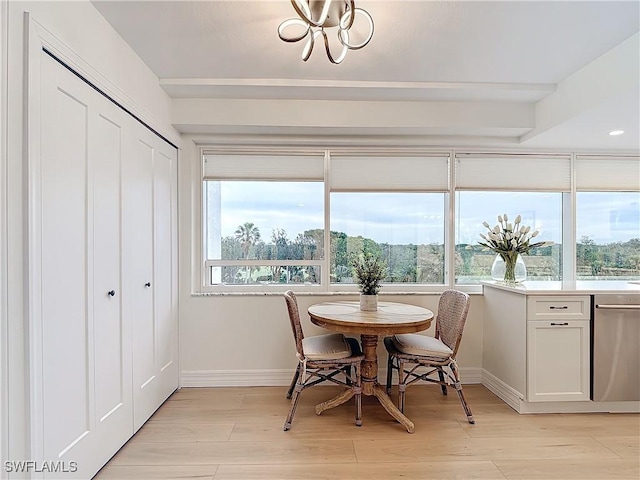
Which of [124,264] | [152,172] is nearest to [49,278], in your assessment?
[124,264]

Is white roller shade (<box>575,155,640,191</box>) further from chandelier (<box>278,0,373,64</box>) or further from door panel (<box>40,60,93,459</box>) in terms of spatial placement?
door panel (<box>40,60,93,459</box>)

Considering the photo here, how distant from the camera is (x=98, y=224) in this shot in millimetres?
1897

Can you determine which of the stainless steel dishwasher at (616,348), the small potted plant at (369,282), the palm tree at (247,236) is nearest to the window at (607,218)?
the stainless steel dishwasher at (616,348)

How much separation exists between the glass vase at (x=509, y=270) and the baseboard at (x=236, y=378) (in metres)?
1.35

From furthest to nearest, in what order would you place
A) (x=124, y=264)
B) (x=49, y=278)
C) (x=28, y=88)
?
(x=124, y=264) < (x=49, y=278) < (x=28, y=88)

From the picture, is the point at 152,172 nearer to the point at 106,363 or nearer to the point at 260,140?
the point at 260,140

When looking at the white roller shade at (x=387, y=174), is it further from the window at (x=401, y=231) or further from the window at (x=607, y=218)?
the window at (x=607, y=218)

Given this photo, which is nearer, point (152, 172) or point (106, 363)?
point (106, 363)

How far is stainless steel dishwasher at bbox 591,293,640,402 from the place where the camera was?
2641mm

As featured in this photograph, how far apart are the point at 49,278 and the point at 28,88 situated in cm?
77

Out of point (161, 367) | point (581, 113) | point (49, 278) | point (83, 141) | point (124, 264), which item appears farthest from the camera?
point (161, 367)

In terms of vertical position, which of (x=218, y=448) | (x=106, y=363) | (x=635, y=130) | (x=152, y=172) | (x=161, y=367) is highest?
(x=635, y=130)

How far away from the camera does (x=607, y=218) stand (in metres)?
3.51

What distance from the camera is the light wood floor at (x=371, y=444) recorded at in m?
1.99
